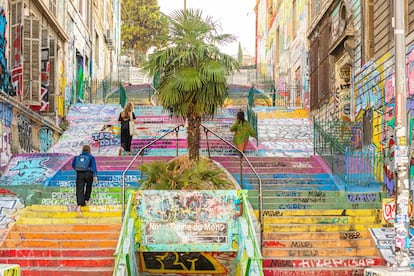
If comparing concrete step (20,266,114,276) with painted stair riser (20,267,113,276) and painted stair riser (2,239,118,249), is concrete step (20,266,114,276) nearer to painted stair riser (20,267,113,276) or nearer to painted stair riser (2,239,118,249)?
painted stair riser (20,267,113,276)

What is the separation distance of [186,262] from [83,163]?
2.79 meters

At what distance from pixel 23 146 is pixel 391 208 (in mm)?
10171

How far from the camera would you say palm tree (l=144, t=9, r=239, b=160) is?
14.0 meters

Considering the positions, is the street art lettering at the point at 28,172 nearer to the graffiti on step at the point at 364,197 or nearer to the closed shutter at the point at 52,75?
the closed shutter at the point at 52,75

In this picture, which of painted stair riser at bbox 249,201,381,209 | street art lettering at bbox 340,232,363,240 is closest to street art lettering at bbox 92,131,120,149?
painted stair riser at bbox 249,201,381,209

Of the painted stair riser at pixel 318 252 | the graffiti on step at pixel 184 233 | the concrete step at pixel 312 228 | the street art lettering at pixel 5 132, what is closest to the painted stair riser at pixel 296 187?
the concrete step at pixel 312 228

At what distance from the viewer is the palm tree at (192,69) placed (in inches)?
552

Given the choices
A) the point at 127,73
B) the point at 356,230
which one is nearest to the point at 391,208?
the point at 356,230

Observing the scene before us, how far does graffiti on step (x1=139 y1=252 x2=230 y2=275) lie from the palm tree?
135 inches

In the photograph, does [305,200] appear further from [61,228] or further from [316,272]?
[61,228]

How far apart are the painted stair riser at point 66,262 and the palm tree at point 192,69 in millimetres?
4344

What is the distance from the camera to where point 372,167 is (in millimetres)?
14750

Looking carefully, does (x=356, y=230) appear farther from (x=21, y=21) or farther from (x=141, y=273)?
(x=21, y=21)

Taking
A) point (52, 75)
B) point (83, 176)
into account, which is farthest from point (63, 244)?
point (52, 75)
